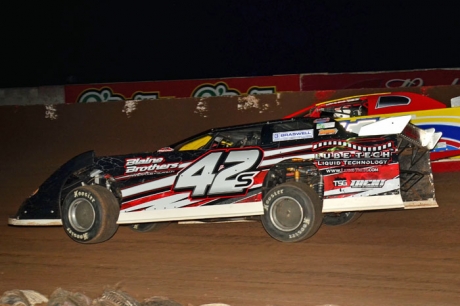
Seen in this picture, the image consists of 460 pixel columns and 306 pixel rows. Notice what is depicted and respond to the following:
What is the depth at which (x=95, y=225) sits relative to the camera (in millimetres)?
7590

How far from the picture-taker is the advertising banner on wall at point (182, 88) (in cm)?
1389

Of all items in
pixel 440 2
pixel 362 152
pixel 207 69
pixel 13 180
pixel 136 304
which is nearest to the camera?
pixel 136 304

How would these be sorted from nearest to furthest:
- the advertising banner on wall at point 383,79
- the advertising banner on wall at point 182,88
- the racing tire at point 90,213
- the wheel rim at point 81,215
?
the racing tire at point 90,213, the wheel rim at point 81,215, the advertising banner on wall at point 383,79, the advertising banner on wall at point 182,88

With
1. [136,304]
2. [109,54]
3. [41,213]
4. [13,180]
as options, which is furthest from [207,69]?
[136,304]

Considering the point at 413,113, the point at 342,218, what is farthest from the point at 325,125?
the point at 413,113

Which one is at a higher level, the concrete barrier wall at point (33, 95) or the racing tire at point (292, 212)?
the concrete barrier wall at point (33, 95)

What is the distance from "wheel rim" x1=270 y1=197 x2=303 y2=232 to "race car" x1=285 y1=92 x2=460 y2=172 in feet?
7.26

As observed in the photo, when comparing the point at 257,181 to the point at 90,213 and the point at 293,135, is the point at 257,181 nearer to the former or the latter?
the point at 293,135

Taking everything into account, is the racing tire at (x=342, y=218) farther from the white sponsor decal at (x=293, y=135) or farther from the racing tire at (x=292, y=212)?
the white sponsor decal at (x=293, y=135)

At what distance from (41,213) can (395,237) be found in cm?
416

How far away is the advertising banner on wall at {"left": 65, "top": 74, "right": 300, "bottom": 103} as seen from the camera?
13891 mm

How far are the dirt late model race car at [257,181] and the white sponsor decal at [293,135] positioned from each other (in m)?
0.01

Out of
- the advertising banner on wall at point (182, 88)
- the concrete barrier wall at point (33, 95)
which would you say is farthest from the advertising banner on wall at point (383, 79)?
the concrete barrier wall at point (33, 95)

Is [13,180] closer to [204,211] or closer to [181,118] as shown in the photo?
[181,118]
